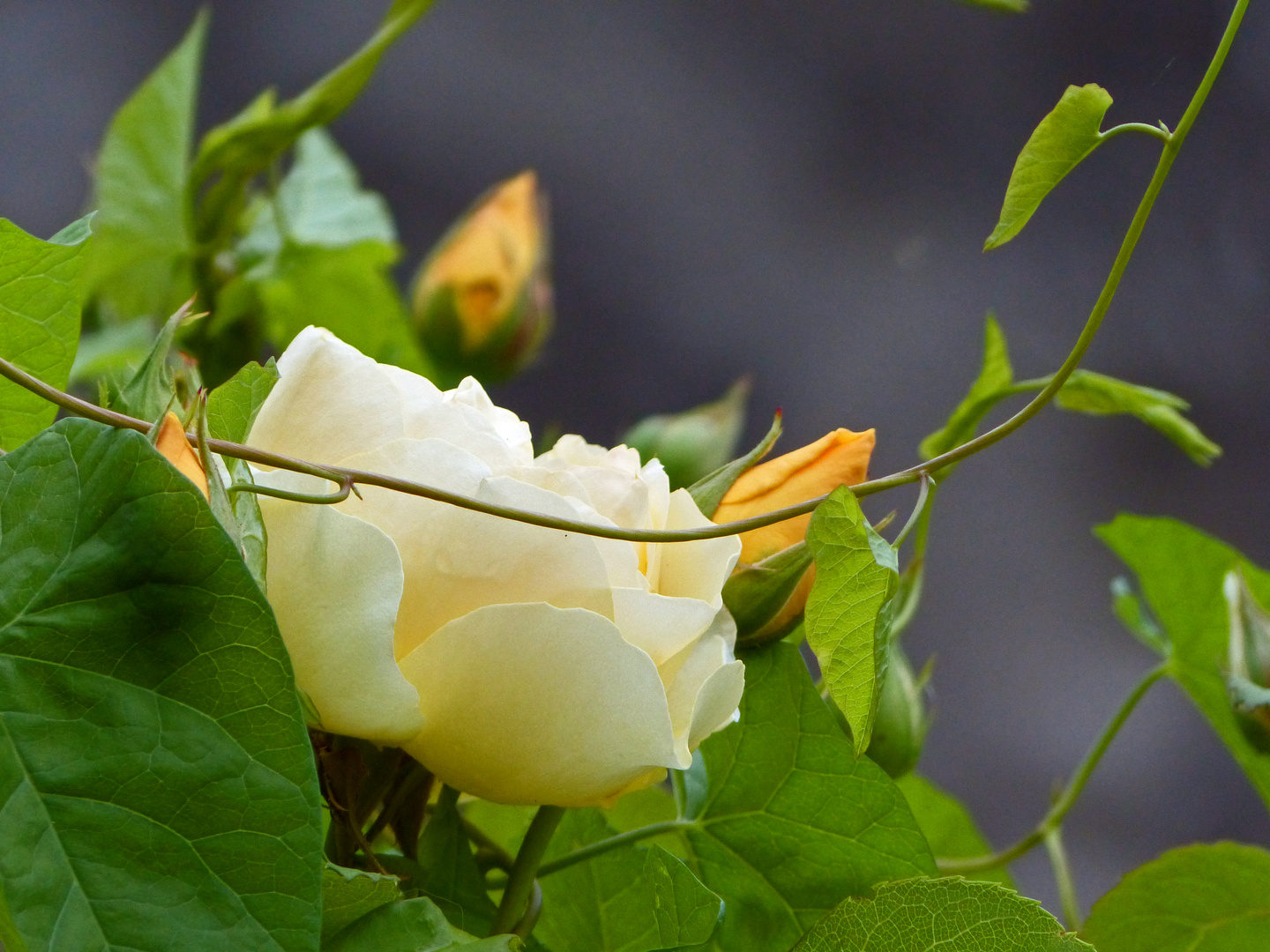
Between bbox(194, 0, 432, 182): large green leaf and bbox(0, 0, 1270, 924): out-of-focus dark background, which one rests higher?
bbox(194, 0, 432, 182): large green leaf

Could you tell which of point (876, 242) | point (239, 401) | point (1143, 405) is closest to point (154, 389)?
point (239, 401)

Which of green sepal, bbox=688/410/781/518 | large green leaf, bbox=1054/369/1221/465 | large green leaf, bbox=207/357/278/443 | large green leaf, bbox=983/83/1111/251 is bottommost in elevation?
large green leaf, bbox=207/357/278/443

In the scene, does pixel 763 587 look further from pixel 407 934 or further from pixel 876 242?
pixel 876 242

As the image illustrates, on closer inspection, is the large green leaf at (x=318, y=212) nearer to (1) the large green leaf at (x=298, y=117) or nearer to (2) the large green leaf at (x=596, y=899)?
(1) the large green leaf at (x=298, y=117)

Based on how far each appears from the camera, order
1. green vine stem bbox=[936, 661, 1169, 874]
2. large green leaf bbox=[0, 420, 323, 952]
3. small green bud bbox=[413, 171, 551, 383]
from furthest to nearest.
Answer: small green bud bbox=[413, 171, 551, 383] < green vine stem bbox=[936, 661, 1169, 874] < large green leaf bbox=[0, 420, 323, 952]

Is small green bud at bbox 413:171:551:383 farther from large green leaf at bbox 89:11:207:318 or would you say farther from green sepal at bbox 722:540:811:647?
green sepal at bbox 722:540:811:647

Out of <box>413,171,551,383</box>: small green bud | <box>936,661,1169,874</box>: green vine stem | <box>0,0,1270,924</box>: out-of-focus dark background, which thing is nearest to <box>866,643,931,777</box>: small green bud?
<box>936,661,1169,874</box>: green vine stem

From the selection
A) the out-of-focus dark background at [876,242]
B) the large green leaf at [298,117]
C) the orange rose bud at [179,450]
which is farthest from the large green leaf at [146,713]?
the out-of-focus dark background at [876,242]
